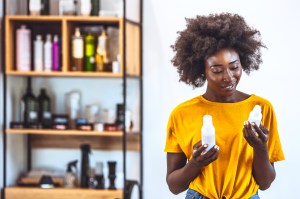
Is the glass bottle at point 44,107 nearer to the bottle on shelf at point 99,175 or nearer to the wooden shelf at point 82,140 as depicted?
the wooden shelf at point 82,140

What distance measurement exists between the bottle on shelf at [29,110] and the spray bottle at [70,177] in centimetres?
32

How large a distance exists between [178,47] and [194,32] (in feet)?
0.22

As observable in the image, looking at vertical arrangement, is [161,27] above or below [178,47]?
above

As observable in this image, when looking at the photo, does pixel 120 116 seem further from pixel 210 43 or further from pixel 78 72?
pixel 210 43

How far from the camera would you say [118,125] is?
114 inches

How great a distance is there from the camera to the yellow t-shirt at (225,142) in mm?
1321

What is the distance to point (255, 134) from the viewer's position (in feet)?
4.01

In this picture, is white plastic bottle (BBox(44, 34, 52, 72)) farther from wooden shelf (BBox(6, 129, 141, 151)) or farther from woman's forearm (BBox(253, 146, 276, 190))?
woman's forearm (BBox(253, 146, 276, 190))

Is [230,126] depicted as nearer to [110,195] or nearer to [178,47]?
[178,47]

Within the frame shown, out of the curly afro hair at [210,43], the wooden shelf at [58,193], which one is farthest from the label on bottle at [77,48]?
the curly afro hair at [210,43]

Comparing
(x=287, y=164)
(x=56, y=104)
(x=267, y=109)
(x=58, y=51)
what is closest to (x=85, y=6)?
(x=58, y=51)

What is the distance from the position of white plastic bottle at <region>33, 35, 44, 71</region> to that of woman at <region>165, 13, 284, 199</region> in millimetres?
1641

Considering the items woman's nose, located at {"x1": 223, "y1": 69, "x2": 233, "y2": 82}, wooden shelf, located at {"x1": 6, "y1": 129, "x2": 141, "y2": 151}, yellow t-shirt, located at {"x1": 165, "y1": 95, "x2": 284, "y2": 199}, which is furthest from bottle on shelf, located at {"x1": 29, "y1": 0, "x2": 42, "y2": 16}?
woman's nose, located at {"x1": 223, "y1": 69, "x2": 233, "y2": 82}

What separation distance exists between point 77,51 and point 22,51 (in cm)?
32
